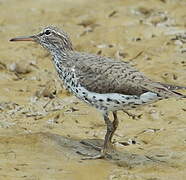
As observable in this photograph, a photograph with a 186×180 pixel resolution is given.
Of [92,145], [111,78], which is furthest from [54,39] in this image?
[92,145]

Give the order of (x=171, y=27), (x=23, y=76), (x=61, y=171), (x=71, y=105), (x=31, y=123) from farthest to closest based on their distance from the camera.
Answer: (x=171, y=27) < (x=23, y=76) < (x=71, y=105) < (x=31, y=123) < (x=61, y=171)

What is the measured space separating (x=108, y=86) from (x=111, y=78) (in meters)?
0.10

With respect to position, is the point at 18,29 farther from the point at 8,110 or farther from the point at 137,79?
the point at 137,79

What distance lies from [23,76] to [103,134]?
2.56 meters

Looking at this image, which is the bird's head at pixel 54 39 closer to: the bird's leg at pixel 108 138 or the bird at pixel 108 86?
the bird at pixel 108 86

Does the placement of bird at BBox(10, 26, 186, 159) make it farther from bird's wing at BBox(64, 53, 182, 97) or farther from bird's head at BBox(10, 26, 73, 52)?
bird's head at BBox(10, 26, 73, 52)

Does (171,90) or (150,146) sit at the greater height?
(171,90)

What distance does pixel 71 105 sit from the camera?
10242 mm

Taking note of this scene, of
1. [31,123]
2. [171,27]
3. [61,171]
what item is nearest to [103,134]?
[31,123]

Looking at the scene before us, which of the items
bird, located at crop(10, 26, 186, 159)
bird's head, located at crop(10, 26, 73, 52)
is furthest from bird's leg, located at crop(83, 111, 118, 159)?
bird's head, located at crop(10, 26, 73, 52)

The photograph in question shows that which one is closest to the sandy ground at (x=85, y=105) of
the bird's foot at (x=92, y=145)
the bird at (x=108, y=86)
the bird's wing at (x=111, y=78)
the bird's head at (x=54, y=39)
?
the bird's foot at (x=92, y=145)

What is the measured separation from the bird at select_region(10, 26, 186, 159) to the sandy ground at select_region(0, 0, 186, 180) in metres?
0.52

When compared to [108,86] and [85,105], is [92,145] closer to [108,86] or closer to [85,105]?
[108,86]

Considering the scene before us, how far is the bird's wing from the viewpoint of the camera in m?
8.19
